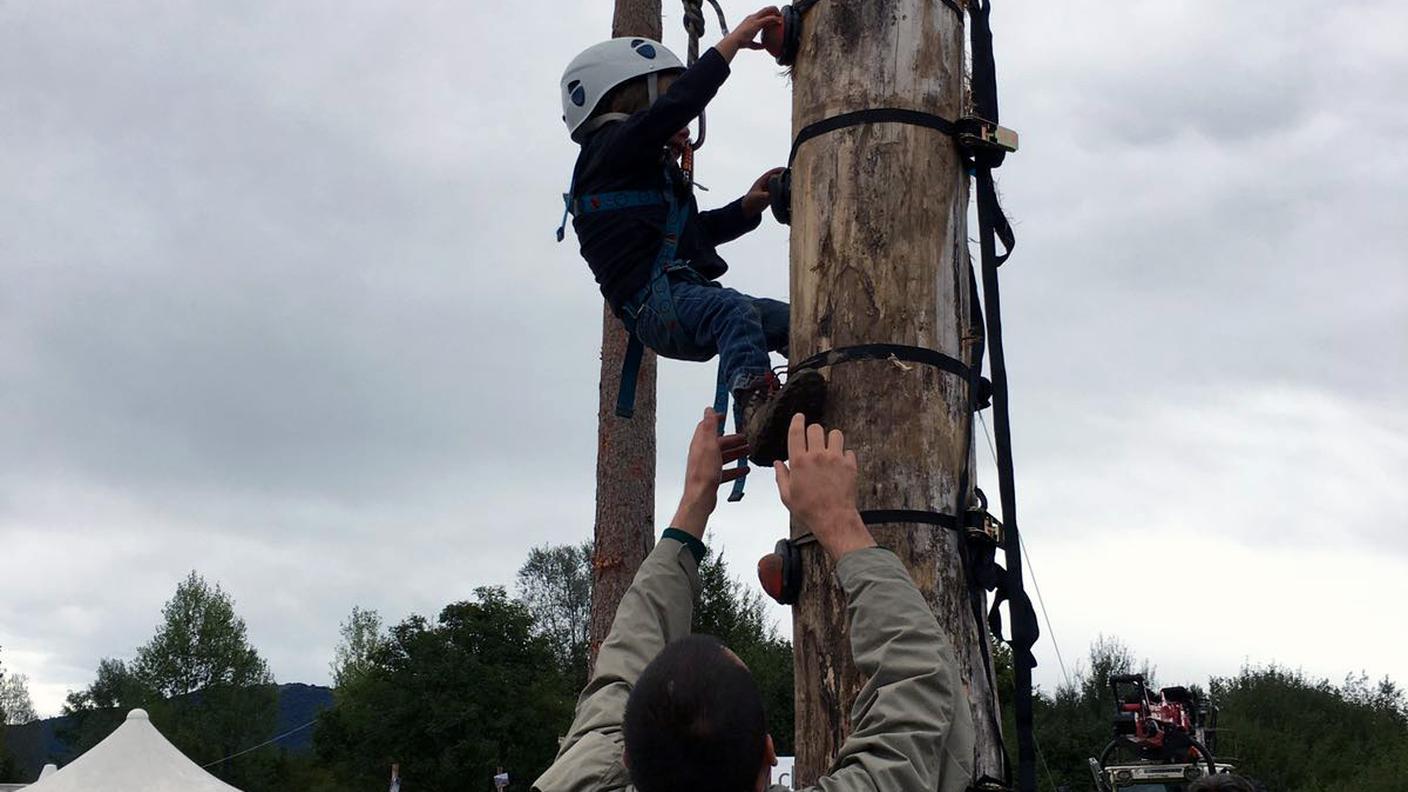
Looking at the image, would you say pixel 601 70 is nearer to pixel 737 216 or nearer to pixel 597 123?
pixel 597 123

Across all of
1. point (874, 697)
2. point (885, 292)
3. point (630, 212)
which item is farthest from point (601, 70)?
point (874, 697)

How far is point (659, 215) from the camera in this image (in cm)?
428

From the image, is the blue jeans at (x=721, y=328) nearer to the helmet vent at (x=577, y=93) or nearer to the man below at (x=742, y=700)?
the helmet vent at (x=577, y=93)

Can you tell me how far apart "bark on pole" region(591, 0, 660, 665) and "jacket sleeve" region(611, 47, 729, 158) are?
19.5 feet

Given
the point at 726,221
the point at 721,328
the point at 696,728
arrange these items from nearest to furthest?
the point at 696,728
the point at 721,328
the point at 726,221

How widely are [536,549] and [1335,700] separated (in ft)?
136

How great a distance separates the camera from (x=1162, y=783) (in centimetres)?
1054

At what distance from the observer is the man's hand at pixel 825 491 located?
7.80 feet

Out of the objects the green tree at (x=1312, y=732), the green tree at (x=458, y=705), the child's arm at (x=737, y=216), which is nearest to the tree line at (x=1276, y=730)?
the green tree at (x=1312, y=732)

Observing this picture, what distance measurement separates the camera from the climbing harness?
2.89 meters

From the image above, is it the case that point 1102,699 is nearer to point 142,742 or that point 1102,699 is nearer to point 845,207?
point 142,742

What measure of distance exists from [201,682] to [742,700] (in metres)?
58.5

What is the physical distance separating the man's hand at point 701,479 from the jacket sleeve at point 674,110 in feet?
4.37

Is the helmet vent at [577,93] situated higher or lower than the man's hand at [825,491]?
higher
